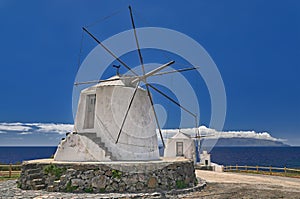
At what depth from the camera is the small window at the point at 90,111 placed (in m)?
13.1

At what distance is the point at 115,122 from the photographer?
39.6ft

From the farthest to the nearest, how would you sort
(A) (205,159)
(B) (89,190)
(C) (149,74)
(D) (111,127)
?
(A) (205,159) < (C) (149,74) < (D) (111,127) < (B) (89,190)

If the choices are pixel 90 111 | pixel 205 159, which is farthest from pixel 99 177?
pixel 205 159

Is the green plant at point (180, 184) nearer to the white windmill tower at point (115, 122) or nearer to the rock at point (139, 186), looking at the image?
the rock at point (139, 186)

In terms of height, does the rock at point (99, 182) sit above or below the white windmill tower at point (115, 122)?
below

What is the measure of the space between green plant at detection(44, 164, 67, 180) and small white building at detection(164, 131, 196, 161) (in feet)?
54.6

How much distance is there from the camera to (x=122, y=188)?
9781mm

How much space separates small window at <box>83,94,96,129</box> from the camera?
43.0 feet

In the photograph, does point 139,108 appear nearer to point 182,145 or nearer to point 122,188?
point 122,188

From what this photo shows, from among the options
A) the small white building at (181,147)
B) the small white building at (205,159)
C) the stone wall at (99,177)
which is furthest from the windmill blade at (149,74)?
the small white building at (205,159)

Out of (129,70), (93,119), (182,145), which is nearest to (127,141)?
(93,119)

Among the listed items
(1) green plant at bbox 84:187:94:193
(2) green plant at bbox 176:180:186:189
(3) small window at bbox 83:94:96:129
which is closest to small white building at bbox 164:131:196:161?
(3) small window at bbox 83:94:96:129

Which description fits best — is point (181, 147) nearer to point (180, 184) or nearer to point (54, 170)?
point (180, 184)

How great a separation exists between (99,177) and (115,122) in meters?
2.91
